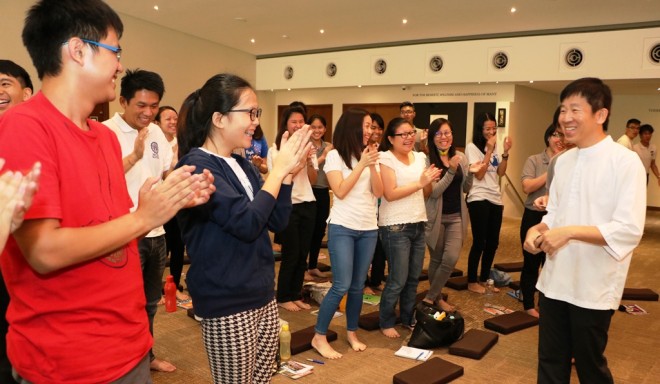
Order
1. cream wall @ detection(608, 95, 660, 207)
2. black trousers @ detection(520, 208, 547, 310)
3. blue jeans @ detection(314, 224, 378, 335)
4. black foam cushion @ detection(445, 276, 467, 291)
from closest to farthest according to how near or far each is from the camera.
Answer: blue jeans @ detection(314, 224, 378, 335)
black trousers @ detection(520, 208, 547, 310)
black foam cushion @ detection(445, 276, 467, 291)
cream wall @ detection(608, 95, 660, 207)

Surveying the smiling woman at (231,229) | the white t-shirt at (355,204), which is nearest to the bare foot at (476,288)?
the white t-shirt at (355,204)

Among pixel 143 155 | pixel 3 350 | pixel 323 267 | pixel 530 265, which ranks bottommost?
pixel 323 267

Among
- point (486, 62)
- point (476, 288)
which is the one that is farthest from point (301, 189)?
point (486, 62)

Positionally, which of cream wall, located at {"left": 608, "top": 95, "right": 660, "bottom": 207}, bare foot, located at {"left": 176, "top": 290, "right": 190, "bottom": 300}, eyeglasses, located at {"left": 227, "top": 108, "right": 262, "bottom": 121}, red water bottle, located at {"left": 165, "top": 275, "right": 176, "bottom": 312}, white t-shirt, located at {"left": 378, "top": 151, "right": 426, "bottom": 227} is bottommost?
bare foot, located at {"left": 176, "top": 290, "right": 190, "bottom": 300}

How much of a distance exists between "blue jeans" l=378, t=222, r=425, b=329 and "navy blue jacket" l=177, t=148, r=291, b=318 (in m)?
1.79

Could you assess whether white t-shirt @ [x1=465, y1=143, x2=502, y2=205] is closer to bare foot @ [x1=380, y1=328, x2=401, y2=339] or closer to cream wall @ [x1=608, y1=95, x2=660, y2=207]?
bare foot @ [x1=380, y1=328, x2=401, y2=339]

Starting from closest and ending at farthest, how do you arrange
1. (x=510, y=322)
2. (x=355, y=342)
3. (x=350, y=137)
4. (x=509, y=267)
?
(x=350, y=137) < (x=355, y=342) < (x=510, y=322) < (x=509, y=267)

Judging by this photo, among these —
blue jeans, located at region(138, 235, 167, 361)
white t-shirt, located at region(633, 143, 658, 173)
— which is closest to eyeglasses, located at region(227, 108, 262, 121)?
blue jeans, located at region(138, 235, 167, 361)

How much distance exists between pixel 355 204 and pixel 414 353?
45.8 inches

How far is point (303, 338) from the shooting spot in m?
3.53

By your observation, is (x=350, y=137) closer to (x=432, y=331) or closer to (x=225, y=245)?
(x=432, y=331)

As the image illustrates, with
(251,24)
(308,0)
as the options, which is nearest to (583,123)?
(308,0)

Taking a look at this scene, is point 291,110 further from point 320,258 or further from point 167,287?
point 320,258

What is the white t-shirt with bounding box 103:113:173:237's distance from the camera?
270 cm
